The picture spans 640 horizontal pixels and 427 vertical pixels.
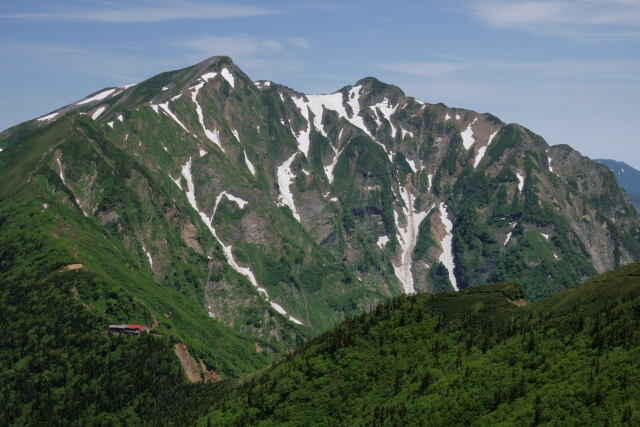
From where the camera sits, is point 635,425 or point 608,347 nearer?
point 635,425

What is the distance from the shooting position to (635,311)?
18900 centimetres

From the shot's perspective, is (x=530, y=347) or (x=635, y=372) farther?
(x=530, y=347)

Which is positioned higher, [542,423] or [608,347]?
[608,347]

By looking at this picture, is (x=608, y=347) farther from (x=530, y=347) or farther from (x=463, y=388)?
(x=463, y=388)

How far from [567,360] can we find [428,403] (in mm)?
37020

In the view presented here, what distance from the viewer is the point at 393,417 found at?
198 metres

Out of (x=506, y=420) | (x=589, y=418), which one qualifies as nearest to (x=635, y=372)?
(x=589, y=418)

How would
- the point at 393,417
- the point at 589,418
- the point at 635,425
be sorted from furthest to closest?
1. the point at 393,417
2. the point at 589,418
3. the point at 635,425

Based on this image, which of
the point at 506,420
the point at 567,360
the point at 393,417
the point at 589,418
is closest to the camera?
the point at 589,418

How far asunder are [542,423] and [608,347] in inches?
1187

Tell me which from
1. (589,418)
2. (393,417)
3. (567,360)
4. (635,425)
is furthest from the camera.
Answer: (393,417)

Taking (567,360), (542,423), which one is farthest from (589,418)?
(567,360)

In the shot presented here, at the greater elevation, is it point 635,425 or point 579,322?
point 579,322

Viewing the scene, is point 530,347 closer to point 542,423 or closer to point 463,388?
point 463,388
